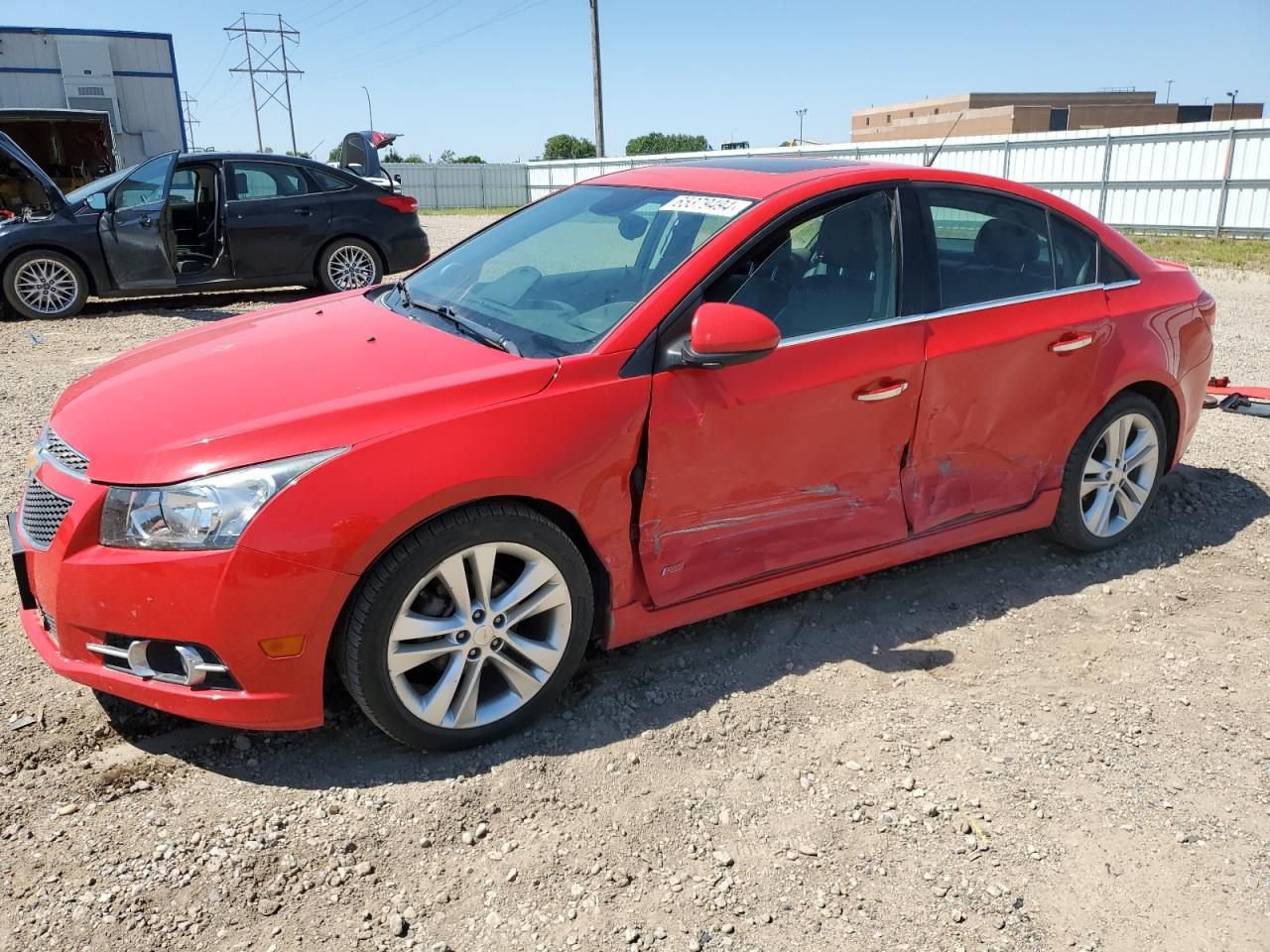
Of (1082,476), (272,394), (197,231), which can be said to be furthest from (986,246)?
(197,231)

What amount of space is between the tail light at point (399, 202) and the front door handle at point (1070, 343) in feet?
29.5

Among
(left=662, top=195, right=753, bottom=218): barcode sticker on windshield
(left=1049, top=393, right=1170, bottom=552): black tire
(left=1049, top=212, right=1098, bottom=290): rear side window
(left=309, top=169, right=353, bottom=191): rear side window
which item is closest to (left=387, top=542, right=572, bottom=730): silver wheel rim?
(left=662, top=195, right=753, bottom=218): barcode sticker on windshield

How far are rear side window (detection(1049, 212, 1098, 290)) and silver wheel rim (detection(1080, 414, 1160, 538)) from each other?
640 mm

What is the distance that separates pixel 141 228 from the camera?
393 inches

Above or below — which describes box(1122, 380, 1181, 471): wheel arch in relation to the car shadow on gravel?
above

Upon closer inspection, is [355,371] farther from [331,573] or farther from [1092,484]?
[1092,484]

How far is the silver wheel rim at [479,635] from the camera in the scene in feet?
9.24

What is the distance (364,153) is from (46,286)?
4.73m

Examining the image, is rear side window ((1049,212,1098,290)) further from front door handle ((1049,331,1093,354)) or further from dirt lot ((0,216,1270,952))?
dirt lot ((0,216,1270,952))

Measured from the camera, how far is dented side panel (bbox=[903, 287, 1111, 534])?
145 inches

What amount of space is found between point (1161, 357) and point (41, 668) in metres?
4.57

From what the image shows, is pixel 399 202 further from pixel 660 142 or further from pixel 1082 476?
pixel 660 142

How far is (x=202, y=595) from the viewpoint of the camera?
257 cm

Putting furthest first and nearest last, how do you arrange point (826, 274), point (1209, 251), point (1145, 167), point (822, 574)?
point (1145, 167) → point (1209, 251) → point (822, 574) → point (826, 274)
